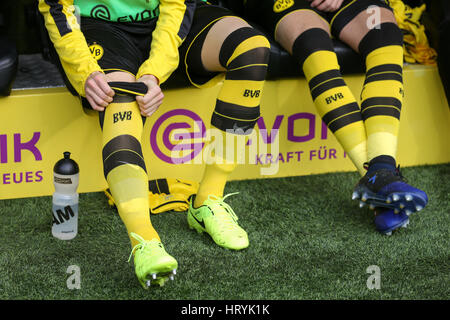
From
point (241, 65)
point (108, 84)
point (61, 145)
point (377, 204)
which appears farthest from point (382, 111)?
point (61, 145)

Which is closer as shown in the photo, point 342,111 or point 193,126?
point 342,111

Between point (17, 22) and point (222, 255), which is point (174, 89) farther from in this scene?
point (17, 22)

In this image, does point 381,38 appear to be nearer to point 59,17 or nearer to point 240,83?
point 240,83

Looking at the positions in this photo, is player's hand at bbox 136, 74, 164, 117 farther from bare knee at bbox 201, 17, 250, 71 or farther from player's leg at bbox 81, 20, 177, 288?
bare knee at bbox 201, 17, 250, 71

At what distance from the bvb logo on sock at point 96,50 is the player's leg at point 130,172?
0.5 inches

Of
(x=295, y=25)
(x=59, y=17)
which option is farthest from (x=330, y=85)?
(x=59, y=17)

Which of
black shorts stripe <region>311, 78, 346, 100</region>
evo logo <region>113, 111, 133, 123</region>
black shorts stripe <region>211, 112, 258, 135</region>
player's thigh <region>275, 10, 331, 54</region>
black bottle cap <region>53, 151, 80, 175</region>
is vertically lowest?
black bottle cap <region>53, 151, 80, 175</region>

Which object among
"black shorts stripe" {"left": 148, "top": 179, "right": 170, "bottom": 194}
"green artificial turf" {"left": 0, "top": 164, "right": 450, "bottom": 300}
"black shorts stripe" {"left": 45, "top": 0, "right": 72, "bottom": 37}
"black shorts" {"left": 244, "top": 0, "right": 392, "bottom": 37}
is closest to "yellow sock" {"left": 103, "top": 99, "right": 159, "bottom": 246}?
"green artificial turf" {"left": 0, "top": 164, "right": 450, "bottom": 300}

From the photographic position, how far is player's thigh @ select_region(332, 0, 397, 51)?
217cm

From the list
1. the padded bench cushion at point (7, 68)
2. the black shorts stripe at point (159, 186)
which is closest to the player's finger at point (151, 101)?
the black shorts stripe at point (159, 186)

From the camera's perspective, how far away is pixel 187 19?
1917 millimetres

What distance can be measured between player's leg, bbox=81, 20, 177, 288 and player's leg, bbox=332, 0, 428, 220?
630mm

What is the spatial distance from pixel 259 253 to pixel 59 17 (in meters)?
0.86

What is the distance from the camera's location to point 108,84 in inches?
66.6
